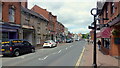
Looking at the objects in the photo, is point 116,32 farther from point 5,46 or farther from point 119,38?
point 5,46

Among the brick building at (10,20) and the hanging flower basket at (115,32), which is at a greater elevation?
the brick building at (10,20)

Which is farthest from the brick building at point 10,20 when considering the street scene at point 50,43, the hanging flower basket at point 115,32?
the hanging flower basket at point 115,32

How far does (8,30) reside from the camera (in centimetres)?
1998

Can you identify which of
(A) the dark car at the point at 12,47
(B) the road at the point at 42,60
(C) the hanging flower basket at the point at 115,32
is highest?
(C) the hanging flower basket at the point at 115,32

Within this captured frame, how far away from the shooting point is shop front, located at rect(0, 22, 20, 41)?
62.1ft

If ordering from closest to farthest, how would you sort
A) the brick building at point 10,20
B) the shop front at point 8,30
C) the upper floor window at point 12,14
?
the shop front at point 8,30 → the brick building at point 10,20 → the upper floor window at point 12,14

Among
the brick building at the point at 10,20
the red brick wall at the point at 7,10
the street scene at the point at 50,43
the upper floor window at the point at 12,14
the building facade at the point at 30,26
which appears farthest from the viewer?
the building facade at the point at 30,26

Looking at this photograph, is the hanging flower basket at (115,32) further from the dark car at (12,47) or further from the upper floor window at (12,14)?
the upper floor window at (12,14)

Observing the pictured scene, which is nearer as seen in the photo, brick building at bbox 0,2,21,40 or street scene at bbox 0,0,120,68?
street scene at bbox 0,0,120,68

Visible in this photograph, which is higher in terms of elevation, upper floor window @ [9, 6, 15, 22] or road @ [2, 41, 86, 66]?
upper floor window @ [9, 6, 15, 22]

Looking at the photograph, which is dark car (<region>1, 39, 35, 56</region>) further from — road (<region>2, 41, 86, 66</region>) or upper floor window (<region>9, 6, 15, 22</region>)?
upper floor window (<region>9, 6, 15, 22</region>)

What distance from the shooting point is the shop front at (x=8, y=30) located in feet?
62.1

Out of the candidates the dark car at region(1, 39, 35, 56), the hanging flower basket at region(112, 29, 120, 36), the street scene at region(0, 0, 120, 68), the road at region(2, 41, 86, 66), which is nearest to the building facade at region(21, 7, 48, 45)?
the street scene at region(0, 0, 120, 68)

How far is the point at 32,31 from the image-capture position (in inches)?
1113
